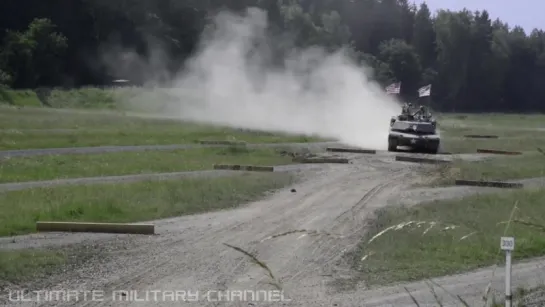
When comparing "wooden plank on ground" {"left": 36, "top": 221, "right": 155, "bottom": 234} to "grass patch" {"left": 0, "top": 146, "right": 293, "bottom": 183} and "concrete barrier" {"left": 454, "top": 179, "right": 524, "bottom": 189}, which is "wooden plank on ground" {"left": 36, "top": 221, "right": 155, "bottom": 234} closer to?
"grass patch" {"left": 0, "top": 146, "right": 293, "bottom": 183}

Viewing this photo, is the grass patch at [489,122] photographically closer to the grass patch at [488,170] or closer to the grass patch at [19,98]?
the grass patch at [19,98]

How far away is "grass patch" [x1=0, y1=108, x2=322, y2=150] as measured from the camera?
4212 cm

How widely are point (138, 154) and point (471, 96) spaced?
126 metres

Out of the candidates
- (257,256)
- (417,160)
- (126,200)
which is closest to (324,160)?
(417,160)

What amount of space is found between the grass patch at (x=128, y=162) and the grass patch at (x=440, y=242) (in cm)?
1203

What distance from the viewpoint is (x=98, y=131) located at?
49719mm

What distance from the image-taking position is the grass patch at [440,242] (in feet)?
43.5

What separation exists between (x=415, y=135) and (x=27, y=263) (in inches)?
1325

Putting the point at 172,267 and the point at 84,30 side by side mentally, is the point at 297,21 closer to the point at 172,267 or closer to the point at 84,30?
the point at 84,30

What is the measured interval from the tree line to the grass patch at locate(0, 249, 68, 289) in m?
63.1

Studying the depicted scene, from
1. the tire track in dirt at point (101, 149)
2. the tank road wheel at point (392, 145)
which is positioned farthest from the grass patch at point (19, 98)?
the tank road wheel at point (392, 145)

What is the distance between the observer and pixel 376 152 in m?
43.2

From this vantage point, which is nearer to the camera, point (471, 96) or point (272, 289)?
point (272, 289)

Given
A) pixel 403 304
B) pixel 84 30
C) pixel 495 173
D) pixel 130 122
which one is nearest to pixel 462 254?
pixel 403 304
